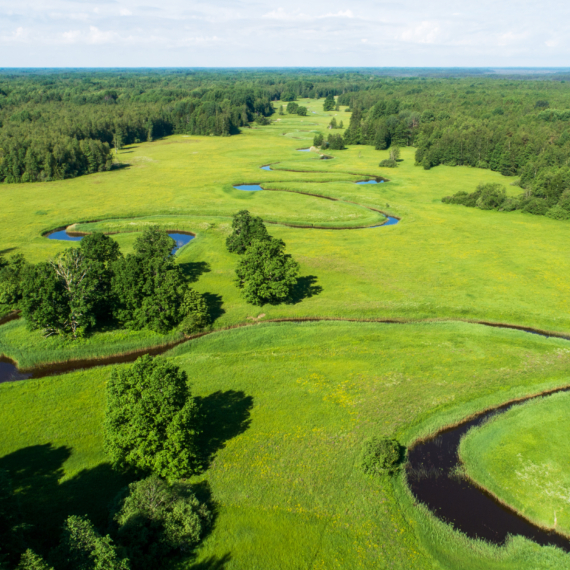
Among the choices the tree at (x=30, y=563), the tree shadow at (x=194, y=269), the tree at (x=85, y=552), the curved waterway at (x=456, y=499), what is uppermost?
the tree at (x=30, y=563)

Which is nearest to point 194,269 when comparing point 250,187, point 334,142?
point 250,187

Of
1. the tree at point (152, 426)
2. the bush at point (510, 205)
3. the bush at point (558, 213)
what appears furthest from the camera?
the bush at point (510, 205)

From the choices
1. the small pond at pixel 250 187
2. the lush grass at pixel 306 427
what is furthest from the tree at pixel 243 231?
the small pond at pixel 250 187

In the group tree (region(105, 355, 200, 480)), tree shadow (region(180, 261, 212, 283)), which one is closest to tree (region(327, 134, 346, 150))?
tree shadow (region(180, 261, 212, 283))

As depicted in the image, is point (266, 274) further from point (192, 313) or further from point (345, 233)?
point (345, 233)

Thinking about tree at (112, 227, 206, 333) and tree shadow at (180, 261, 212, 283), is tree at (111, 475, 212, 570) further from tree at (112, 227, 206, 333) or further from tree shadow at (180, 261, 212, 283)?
tree shadow at (180, 261, 212, 283)

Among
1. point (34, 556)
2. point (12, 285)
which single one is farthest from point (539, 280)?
point (12, 285)

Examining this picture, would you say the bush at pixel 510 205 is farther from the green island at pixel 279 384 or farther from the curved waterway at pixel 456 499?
the curved waterway at pixel 456 499
